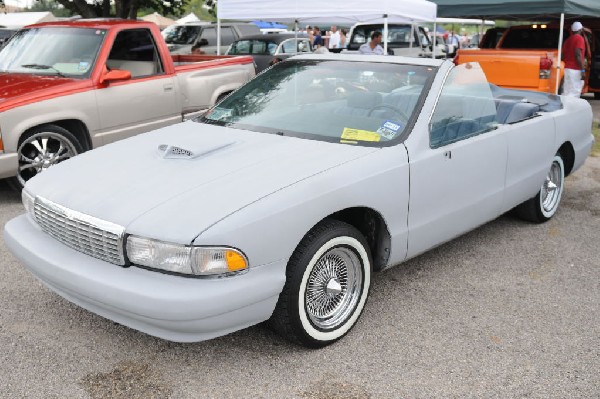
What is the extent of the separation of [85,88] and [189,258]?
14.0 feet

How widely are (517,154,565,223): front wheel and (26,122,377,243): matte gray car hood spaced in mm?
2408

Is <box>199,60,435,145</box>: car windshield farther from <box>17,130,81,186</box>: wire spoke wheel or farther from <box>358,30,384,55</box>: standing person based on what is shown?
<box>358,30,384,55</box>: standing person

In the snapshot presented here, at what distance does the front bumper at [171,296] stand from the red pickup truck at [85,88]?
3.36 metres

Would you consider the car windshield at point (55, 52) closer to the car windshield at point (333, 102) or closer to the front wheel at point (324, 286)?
the car windshield at point (333, 102)

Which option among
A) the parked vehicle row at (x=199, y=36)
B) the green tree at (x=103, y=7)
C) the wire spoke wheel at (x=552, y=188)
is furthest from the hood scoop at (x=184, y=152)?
the green tree at (x=103, y=7)

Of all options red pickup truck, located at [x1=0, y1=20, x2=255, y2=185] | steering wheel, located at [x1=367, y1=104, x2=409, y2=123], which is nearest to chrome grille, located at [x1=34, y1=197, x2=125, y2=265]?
steering wheel, located at [x1=367, y1=104, x2=409, y2=123]

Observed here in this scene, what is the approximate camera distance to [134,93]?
6887 mm

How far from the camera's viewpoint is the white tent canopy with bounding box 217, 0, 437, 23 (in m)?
9.71

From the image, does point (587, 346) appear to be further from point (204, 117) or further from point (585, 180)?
point (585, 180)

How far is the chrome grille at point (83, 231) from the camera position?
114 inches

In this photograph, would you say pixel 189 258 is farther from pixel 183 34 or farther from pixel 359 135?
pixel 183 34

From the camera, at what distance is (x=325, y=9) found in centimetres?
1019

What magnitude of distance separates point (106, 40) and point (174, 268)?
15.9ft

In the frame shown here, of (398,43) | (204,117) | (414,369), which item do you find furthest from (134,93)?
(398,43)
